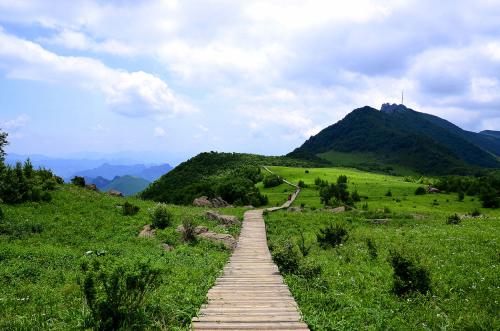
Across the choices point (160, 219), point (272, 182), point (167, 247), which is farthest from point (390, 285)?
point (272, 182)

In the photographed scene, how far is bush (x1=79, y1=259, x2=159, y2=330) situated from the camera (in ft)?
36.1

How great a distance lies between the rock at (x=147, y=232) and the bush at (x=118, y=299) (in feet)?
54.9

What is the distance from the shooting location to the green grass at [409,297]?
1299cm

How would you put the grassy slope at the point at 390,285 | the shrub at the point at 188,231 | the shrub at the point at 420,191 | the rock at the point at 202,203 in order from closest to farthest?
1. the grassy slope at the point at 390,285
2. the shrub at the point at 188,231
3. the rock at the point at 202,203
4. the shrub at the point at 420,191

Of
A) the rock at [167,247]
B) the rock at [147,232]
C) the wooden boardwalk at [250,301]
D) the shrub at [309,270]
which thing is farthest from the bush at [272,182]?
the shrub at [309,270]

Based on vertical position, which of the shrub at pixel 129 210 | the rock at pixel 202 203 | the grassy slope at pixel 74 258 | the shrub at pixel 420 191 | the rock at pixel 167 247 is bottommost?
the rock at pixel 167 247

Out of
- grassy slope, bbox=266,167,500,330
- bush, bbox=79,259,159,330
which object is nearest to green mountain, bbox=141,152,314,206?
grassy slope, bbox=266,167,500,330

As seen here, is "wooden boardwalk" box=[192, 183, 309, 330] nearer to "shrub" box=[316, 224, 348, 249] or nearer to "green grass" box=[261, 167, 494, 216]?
"shrub" box=[316, 224, 348, 249]

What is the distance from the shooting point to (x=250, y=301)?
14273mm

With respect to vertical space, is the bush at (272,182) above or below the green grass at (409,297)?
above

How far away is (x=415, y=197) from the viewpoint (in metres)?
72.1

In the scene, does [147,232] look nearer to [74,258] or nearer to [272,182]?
[74,258]

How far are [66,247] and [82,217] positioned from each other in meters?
7.88

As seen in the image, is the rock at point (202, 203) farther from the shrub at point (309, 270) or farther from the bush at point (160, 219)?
the shrub at point (309, 270)
